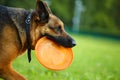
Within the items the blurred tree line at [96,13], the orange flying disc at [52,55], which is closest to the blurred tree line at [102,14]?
the blurred tree line at [96,13]

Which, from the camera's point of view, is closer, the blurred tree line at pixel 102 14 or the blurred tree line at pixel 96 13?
the blurred tree line at pixel 96 13

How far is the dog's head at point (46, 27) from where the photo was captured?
309 inches

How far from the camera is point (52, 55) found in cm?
830

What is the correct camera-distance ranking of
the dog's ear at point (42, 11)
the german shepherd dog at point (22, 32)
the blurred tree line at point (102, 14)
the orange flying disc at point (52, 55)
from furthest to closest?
the blurred tree line at point (102, 14) < the orange flying disc at point (52, 55) < the dog's ear at point (42, 11) < the german shepherd dog at point (22, 32)

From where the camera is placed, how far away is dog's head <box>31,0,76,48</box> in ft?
25.8

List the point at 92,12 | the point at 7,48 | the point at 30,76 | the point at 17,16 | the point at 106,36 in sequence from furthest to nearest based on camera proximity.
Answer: the point at 92,12
the point at 106,36
the point at 30,76
the point at 17,16
the point at 7,48

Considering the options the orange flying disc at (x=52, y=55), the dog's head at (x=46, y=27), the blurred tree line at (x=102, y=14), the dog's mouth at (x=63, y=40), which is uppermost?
the dog's head at (x=46, y=27)

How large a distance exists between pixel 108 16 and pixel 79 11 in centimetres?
521

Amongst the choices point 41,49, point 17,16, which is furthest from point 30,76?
point 17,16

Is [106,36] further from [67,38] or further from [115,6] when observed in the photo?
[67,38]

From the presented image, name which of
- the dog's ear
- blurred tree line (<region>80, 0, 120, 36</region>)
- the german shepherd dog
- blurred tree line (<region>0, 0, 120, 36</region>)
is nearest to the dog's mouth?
the german shepherd dog

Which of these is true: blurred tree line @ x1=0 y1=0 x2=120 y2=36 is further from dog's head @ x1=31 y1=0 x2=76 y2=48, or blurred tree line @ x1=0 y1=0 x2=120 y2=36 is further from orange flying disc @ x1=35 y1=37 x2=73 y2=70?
dog's head @ x1=31 y1=0 x2=76 y2=48

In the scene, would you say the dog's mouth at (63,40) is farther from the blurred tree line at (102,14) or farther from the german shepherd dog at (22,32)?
the blurred tree line at (102,14)

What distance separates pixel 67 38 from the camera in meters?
7.97
